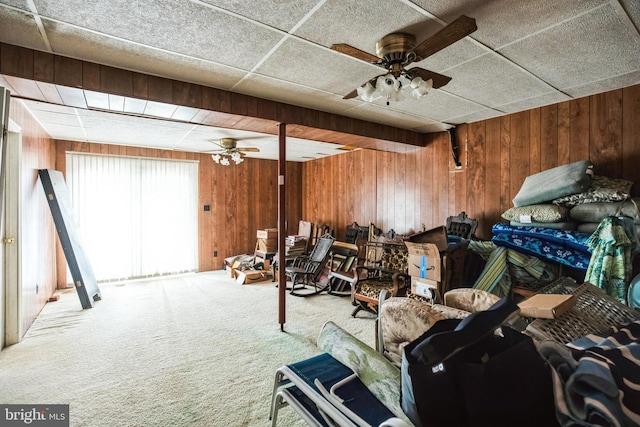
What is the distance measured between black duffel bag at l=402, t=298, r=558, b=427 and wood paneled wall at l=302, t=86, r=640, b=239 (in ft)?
9.66

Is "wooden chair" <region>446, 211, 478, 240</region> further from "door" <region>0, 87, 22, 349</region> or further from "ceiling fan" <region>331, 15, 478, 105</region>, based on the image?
"door" <region>0, 87, 22, 349</region>

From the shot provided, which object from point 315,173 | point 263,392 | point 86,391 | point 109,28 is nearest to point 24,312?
point 86,391

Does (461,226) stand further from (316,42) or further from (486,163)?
(316,42)

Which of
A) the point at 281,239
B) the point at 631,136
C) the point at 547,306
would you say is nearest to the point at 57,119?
the point at 281,239

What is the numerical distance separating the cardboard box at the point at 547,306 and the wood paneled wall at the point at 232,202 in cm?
552

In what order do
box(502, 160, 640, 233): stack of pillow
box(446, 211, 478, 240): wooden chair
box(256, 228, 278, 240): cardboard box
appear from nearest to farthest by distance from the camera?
box(502, 160, 640, 233): stack of pillow
box(446, 211, 478, 240): wooden chair
box(256, 228, 278, 240): cardboard box

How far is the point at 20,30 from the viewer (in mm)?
1841

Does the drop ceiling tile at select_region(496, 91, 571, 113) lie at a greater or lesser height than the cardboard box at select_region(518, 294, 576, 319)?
greater

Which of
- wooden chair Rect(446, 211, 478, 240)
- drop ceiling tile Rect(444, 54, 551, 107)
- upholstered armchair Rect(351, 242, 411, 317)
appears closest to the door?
upholstered armchair Rect(351, 242, 411, 317)

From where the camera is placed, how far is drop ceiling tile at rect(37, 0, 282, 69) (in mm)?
1632

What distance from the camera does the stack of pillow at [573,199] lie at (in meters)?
2.49

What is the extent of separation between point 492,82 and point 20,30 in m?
3.38

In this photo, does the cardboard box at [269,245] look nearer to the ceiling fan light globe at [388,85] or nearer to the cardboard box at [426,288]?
the cardboard box at [426,288]

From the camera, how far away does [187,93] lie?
Answer: 263cm
